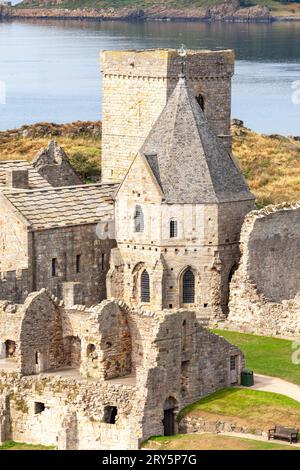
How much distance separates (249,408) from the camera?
4397 centimetres

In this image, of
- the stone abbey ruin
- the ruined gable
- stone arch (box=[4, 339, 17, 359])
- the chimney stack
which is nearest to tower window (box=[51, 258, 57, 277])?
the stone abbey ruin

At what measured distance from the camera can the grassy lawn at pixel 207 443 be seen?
41.0 m

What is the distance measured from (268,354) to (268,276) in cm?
568

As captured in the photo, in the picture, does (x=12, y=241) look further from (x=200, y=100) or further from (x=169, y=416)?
(x=200, y=100)

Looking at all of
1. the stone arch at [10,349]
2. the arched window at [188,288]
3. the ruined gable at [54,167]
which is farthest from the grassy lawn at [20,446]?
the ruined gable at [54,167]

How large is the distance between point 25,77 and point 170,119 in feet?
407

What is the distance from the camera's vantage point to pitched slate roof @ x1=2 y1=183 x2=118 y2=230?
5331 cm

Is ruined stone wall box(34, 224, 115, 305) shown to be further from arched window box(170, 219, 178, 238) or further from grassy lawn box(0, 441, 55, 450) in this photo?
grassy lawn box(0, 441, 55, 450)

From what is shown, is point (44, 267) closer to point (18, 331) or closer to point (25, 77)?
point (18, 331)

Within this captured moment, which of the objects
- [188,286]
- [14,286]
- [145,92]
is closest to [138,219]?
[188,286]

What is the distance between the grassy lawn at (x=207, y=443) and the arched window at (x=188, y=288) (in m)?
12.4

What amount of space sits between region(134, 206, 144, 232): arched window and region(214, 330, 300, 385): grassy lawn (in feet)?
12.6

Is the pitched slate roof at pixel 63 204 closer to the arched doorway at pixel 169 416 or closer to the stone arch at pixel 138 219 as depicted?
the stone arch at pixel 138 219

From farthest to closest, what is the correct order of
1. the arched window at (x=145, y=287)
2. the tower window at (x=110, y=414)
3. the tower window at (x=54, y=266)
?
1. the arched window at (x=145, y=287)
2. the tower window at (x=54, y=266)
3. the tower window at (x=110, y=414)
